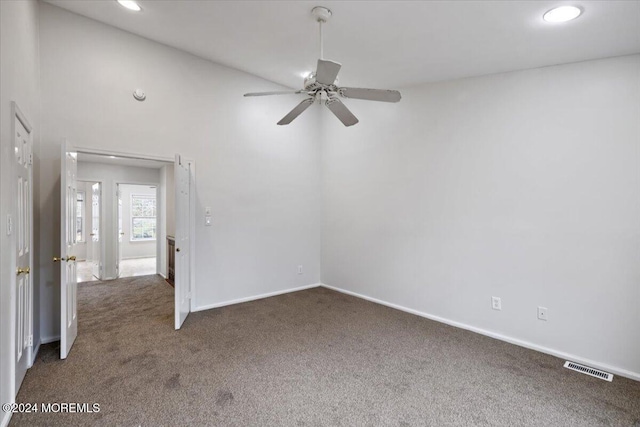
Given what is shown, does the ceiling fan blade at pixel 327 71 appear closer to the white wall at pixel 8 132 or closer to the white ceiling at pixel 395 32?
the white ceiling at pixel 395 32

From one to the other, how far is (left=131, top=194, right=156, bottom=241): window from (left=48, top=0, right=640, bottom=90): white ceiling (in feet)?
23.0

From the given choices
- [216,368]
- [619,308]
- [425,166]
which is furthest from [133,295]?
[619,308]

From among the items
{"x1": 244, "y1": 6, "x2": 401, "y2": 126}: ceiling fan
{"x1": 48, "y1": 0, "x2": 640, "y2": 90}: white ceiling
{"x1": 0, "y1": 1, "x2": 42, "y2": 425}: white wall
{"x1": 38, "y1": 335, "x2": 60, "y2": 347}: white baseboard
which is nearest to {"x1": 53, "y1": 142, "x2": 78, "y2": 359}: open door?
{"x1": 38, "y1": 335, "x2": 60, "y2": 347}: white baseboard

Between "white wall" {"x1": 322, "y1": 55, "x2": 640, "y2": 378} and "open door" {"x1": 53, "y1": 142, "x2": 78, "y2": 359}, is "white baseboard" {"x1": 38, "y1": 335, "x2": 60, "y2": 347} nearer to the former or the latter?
"open door" {"x1": 53, "y1": 142, "x2": 78, "y2": 359}

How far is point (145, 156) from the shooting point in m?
3.42

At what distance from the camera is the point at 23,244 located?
2340 millimetres

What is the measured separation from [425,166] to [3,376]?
4028 mm

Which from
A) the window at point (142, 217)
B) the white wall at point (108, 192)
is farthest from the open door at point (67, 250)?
the window at point (142, 217)

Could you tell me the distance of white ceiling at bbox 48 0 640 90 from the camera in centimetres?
240

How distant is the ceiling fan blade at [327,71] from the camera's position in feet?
6.78

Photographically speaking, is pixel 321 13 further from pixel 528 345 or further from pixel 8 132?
pixel 528 345

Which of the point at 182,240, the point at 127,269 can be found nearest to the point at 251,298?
the point at 182,240

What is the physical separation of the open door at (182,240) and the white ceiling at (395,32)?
133 centimetres

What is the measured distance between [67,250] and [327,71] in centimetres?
262
